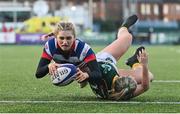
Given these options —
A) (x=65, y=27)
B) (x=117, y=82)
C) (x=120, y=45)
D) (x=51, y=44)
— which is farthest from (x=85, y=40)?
(x=65, y=27)

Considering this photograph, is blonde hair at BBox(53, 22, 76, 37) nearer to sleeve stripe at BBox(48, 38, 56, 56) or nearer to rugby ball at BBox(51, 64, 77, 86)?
sleeve stripe at BBox(48, 38, 56, 56)

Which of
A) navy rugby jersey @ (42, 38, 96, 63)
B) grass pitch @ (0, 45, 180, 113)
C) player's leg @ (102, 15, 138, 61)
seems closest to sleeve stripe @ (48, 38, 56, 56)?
navy rugby jersey @ (42, 38, 96, 63)

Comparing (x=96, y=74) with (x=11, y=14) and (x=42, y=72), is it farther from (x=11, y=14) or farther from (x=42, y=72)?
(x=11, y=14)

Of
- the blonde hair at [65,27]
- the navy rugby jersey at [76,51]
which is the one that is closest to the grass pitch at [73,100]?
the navy rugby jersey at [76,51]

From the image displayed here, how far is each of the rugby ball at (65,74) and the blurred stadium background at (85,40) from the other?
0.26m

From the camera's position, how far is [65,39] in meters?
6.43

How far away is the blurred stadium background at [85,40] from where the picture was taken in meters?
6.49

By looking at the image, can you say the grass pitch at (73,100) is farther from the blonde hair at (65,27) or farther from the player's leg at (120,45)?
the blonde hair at (65,27)

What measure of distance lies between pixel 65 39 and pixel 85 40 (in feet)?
109

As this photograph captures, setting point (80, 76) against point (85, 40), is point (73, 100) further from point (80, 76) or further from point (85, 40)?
point (85, 40)

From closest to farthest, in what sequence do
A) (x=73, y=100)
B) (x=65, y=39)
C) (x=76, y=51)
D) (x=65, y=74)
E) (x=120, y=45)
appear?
(x=65, y=74) < (x=65, y=39) < (x=76, y=51) < (x=73, y=100) < (x=120, y=45)

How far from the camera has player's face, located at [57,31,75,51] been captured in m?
6.42

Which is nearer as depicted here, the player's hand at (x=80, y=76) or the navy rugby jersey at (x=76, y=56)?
the player's hand at (x=80, y=76)

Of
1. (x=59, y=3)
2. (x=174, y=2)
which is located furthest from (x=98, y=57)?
A: (x=174, y=2)
